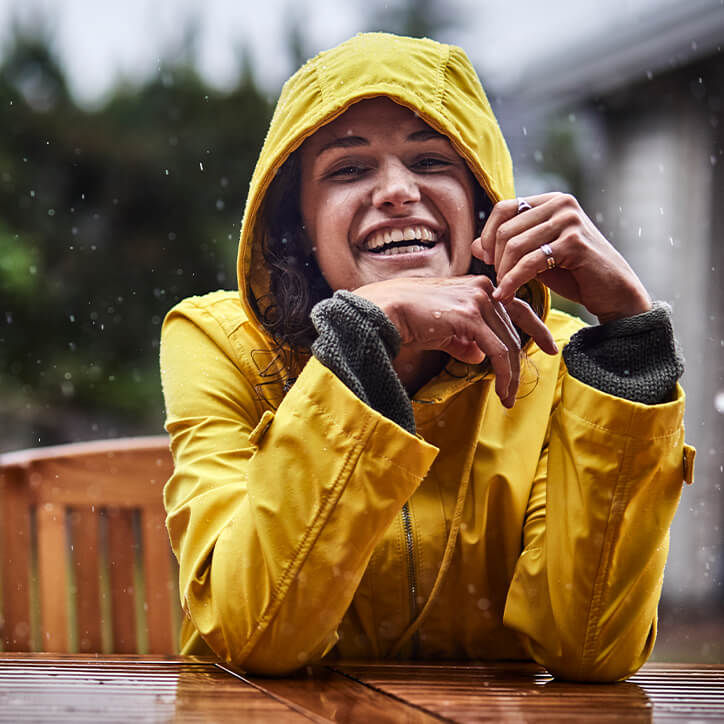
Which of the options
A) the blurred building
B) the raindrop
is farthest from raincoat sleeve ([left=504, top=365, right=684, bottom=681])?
the blurred building

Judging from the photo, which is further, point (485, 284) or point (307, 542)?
point (485, 284)

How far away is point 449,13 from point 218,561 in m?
7.19

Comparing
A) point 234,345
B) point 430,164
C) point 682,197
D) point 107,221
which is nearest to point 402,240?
point 430,164

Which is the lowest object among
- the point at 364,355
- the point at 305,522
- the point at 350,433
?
the point at 305,522

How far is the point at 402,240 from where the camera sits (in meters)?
1.76

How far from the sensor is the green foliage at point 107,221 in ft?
21.1

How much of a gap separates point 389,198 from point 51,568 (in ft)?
4.27

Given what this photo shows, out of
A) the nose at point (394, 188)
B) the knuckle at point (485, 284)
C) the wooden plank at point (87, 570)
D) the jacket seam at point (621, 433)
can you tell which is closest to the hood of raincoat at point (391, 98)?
the nose at point (394, 188)

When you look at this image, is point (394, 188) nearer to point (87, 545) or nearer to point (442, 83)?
point (442, 83)

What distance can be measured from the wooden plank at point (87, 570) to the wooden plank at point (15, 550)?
0.40 feet

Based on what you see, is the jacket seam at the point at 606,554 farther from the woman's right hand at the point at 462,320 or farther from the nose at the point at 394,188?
the nose at the point at 394,188

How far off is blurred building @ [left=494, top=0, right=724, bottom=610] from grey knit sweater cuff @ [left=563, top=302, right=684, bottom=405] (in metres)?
4.84

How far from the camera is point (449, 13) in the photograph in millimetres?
7801

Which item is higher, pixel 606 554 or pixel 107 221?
pixel 107 221
